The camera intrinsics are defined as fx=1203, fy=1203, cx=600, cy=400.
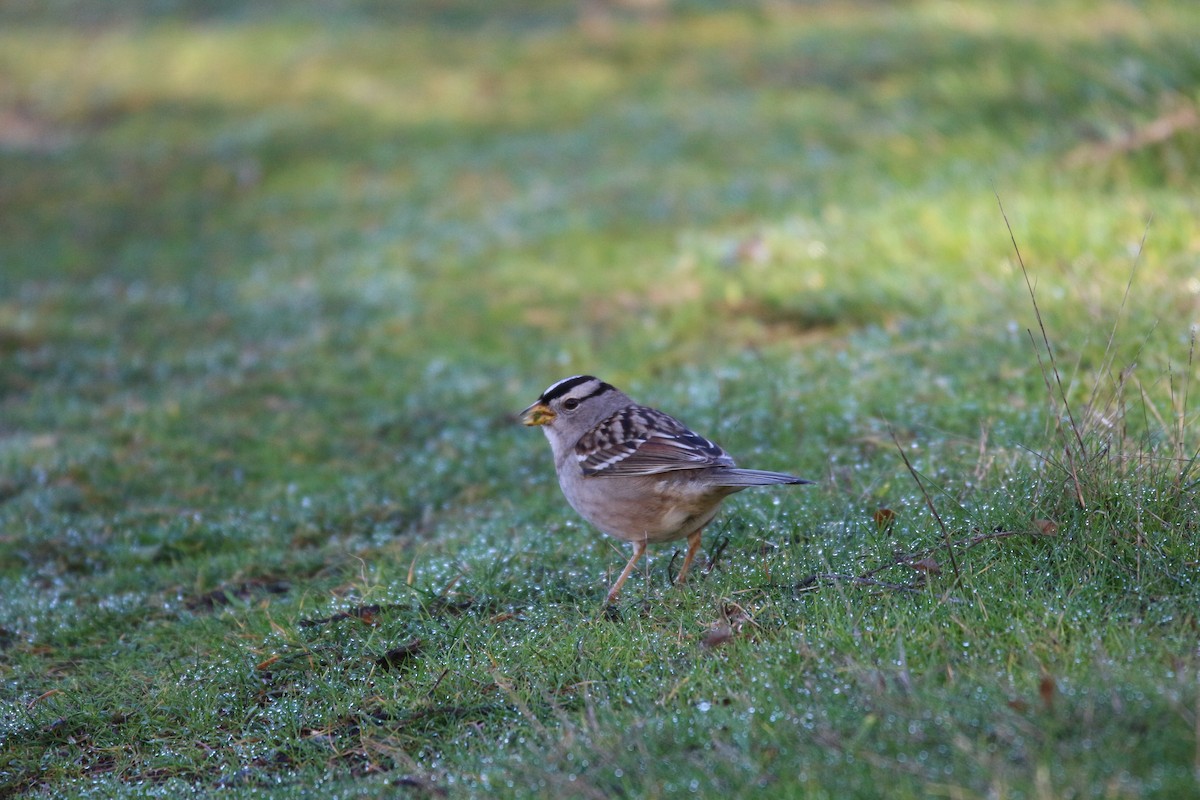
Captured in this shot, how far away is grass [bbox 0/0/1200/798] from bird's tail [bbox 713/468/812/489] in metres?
0.40

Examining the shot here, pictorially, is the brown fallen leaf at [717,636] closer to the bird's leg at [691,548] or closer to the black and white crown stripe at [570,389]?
the bird's leg at [691,548]

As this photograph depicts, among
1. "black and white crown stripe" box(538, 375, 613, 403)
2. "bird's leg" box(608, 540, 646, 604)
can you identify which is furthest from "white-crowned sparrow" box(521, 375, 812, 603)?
"black and white crown stripe" box(538, 375, 613, 403)

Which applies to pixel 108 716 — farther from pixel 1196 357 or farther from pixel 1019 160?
pixel 1019 160

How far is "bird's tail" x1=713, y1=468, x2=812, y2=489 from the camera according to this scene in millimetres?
5230

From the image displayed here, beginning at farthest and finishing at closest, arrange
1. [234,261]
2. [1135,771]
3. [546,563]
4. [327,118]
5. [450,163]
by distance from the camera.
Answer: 1. [327,118]
2. [450,163]
3. [234,261]
4. [546,563]
5. [1135,771]

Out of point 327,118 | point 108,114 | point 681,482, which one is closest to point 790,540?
point 681,482

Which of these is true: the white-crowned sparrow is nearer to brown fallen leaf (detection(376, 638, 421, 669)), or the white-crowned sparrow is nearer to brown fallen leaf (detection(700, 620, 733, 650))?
brown fallen leaf (detection(700, 620, 733, 650))

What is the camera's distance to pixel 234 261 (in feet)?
43.0

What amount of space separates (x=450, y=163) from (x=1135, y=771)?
502 inches

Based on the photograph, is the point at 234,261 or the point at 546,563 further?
the point at 234,261

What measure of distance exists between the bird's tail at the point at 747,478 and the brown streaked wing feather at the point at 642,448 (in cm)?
15

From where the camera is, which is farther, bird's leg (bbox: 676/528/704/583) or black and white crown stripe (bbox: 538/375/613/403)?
black and white crown stripe (bbox: 538/375/613/403)

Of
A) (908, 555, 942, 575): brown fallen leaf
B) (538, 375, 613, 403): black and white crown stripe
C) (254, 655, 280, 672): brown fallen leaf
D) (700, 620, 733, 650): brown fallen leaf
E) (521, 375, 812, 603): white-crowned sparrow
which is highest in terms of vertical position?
(538, 375, 613, 403): black and white crown stripe

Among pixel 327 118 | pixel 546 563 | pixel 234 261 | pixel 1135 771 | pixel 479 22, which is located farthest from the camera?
pixel 479 22
